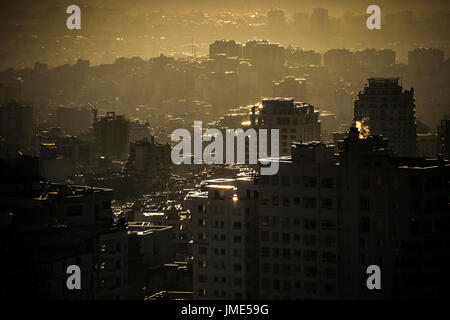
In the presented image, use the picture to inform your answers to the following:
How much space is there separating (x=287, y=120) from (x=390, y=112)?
147 inches

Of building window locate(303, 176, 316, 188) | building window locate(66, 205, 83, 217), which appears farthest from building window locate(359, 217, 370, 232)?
building window locate(66, 205, 83, 217)

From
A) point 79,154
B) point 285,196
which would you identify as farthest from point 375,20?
point 285,196

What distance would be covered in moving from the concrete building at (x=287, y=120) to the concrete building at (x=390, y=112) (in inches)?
78.8

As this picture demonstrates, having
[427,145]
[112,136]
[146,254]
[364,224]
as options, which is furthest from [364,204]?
[112,136]

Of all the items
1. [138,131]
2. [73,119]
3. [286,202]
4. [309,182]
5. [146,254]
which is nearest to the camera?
[309,182]

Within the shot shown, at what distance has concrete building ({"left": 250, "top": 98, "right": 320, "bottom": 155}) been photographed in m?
44.9

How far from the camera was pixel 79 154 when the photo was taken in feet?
235

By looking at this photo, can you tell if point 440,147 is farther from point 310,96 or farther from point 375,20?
point 310,96

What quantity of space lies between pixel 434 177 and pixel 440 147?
31.7 m

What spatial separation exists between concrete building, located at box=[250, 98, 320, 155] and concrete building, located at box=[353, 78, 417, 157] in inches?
78.8

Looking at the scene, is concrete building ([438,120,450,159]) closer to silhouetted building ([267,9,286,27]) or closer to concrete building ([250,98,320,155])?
concrete building ([250,98,320,155])

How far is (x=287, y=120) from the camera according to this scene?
4566 centimetres

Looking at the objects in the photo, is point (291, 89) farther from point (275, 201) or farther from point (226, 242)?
point (275, 201)

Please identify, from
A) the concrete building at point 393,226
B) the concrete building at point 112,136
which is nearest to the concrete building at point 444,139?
the concrete building at point 112,136
